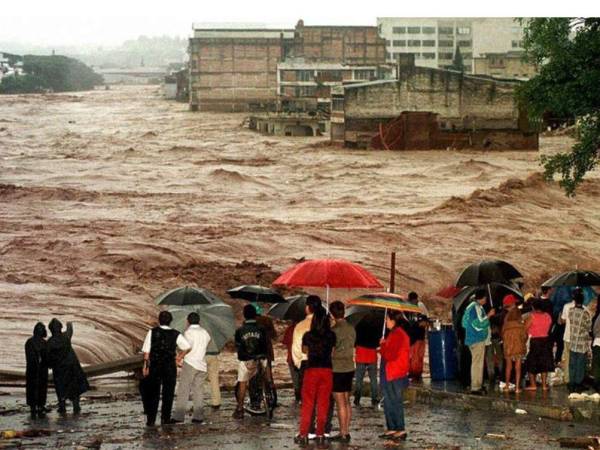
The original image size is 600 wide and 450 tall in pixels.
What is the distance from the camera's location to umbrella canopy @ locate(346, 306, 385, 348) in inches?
424

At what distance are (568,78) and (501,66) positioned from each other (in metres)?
7.24

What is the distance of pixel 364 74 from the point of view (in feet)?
76.7

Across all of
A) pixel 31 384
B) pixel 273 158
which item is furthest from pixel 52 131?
pixel 31 384

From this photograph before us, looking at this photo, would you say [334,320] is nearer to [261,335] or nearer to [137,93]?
[261,335]

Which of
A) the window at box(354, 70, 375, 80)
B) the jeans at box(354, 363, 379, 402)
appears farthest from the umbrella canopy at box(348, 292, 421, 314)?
the window at box(354, 70, 375, 80)

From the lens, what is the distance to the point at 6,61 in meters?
15.9

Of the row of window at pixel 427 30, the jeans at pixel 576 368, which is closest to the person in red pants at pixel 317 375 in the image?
the jeans at pixel 576 368

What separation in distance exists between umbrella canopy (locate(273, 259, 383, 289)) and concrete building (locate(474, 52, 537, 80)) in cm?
810

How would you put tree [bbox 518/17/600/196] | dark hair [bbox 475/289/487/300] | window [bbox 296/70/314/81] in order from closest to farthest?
dark hair [bbox 475/289/487/300] → tree [bbox 518/17/600/196] → window [bbox 296/70/314/81]

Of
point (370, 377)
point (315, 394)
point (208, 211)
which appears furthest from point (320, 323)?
point (208, 211)

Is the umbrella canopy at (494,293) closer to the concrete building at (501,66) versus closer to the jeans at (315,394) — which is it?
the jeans at (315,394)

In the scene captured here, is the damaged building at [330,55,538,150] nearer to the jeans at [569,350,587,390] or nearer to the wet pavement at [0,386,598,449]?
the jeans at [569,350,587,390]

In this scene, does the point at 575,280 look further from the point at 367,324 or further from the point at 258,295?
the point at 258,295

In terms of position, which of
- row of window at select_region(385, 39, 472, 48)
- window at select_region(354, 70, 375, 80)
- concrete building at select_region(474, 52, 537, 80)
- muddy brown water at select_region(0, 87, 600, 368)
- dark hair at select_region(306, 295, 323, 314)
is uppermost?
row of window at select_region(385, 39, 472, 48)
